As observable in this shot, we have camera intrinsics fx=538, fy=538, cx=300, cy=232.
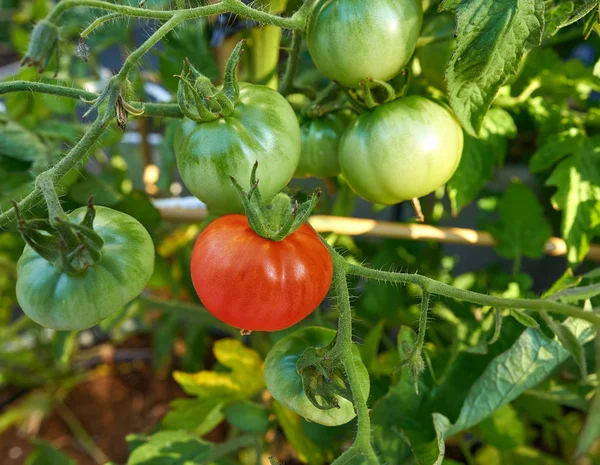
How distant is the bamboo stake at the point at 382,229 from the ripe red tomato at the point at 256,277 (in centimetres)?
24

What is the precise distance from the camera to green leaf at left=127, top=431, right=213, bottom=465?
67cm

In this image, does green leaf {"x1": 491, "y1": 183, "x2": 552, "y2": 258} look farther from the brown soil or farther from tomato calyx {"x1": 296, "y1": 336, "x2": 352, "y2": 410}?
the brown soil

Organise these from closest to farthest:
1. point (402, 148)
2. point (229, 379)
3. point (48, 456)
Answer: point (402, 148), point (229, 379), point (48, 456)

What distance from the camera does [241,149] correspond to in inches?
16.7

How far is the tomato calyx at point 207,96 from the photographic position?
0.42 m

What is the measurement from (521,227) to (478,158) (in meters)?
0.22

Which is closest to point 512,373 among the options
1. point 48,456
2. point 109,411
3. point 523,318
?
point 523,318

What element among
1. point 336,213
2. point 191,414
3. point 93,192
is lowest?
point 191,414

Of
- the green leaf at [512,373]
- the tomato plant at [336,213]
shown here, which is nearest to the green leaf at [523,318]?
the tomato plant at [336,213]

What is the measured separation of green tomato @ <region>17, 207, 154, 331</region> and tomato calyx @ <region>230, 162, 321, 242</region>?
0.09 meters

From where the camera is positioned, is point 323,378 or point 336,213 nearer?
point 323,378

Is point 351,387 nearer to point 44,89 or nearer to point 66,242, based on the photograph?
point 66,242

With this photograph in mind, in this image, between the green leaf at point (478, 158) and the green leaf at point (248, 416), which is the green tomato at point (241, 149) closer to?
the green leaf at point (478, 158)

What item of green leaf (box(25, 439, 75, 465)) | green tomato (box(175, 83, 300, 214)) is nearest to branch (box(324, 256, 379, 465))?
green tomato (box(175, 83, 300, 214))
